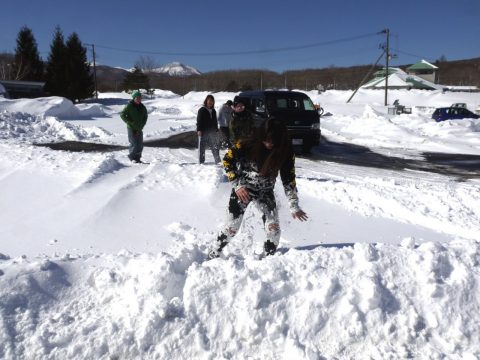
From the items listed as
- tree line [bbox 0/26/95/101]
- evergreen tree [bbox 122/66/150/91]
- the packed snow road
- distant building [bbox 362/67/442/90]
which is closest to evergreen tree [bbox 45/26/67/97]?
tree line [bbox 0/26/95/101]

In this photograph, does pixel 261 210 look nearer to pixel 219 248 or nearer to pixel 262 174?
pixel 262 174

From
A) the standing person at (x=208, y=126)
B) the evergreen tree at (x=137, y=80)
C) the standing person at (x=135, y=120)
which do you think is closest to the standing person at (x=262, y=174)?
the standing person at (x=208, y=126)

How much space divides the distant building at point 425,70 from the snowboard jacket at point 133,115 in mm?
76181

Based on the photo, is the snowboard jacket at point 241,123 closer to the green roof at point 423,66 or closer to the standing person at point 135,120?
the standing person at point 135,120

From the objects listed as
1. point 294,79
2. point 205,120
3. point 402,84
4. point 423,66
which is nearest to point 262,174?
point 205,120

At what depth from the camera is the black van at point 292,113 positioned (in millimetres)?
11992

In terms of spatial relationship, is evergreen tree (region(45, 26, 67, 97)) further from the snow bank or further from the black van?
the snow bank

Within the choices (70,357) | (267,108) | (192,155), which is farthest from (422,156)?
(70,357)

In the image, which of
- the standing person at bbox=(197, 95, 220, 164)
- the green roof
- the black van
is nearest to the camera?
the standing person at bbox=(197, 95, 220, 164)

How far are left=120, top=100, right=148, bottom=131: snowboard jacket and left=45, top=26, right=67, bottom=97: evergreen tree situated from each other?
3385 centimetres

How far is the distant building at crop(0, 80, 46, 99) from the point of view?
1270 inches

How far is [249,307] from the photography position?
3342 mm

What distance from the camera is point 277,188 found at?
7402 mm

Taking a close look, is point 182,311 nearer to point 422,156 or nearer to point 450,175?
point 450,175
